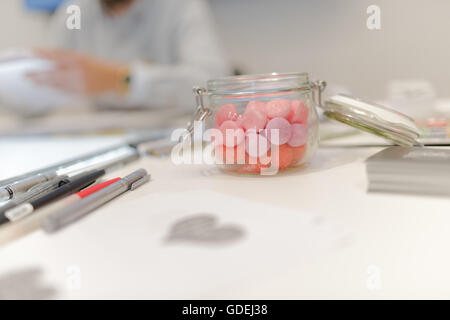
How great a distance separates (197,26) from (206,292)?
1037mm

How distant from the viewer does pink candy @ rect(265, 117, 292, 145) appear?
11.6 inches

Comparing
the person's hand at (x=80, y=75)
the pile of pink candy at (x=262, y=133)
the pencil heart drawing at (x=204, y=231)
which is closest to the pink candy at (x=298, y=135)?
the pile of pink candy at (x=262, y=133)

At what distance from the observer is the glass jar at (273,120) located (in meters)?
0.30

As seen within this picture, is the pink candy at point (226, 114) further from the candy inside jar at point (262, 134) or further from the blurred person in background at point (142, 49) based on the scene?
the blurred person in background at point (142, 49)

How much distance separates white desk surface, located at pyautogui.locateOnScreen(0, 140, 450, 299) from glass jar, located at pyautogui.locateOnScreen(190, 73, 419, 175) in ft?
0.17

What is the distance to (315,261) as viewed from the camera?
0.54 ft

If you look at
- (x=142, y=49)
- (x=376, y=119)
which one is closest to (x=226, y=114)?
(x=376, y=119)

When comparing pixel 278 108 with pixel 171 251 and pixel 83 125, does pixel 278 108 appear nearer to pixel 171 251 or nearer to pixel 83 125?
pixel 171 251

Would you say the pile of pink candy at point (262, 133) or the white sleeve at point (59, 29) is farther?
the white sleeve at point (59, 29)

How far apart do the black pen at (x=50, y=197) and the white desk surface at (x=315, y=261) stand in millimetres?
21

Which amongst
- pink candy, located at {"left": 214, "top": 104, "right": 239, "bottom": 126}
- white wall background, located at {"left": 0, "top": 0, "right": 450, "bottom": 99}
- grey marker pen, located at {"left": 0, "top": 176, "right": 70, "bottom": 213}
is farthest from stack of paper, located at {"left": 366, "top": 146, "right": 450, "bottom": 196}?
white wall background, located at {"left": 0, "top": 0, "right": 450, "bottom": 99}

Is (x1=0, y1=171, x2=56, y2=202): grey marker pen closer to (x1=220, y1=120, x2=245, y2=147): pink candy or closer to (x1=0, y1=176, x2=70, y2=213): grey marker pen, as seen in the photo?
(x1=0, y1=176, x2=70, y2=213): grey marker pen

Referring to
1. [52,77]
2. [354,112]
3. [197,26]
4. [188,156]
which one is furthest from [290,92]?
[197,26]

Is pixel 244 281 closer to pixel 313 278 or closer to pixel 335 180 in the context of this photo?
pixel 313 278
